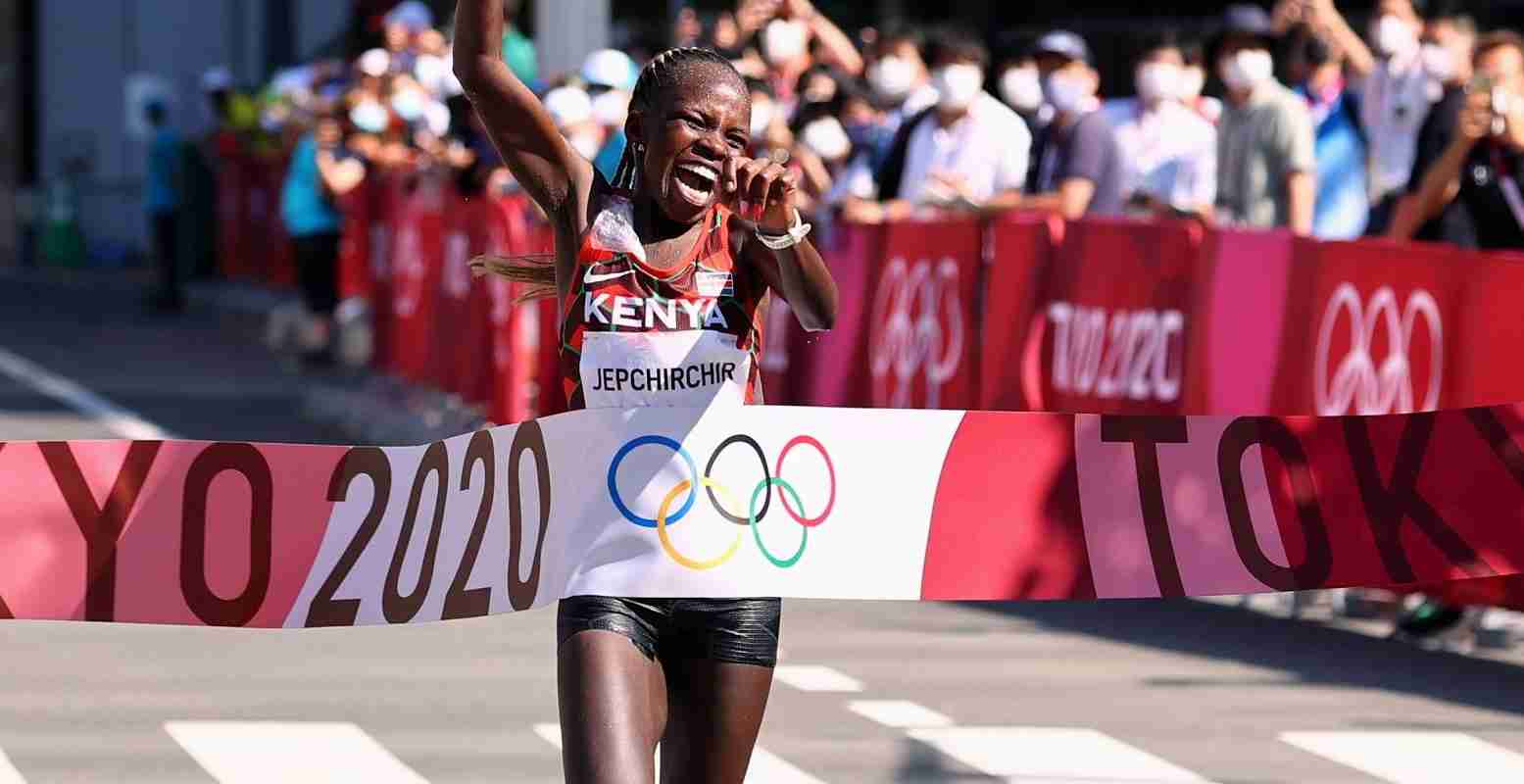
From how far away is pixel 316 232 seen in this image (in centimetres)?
2455

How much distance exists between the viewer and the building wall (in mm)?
48750

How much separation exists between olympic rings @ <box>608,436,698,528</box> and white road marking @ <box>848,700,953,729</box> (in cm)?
368

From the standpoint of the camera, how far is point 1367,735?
9.87 metres

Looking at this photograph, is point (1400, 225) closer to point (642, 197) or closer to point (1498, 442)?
point (1498, 442)

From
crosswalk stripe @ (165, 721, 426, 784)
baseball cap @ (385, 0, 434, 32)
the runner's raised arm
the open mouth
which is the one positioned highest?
baseball cap @ (385, 0, 434, 32)

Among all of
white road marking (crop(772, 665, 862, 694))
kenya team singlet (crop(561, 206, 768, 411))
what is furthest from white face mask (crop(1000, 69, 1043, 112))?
kenya team singlet (crop(561, 206, 768, 411))

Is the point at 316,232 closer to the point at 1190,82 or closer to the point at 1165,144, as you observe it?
the point at 1190,82

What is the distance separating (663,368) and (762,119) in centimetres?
1190

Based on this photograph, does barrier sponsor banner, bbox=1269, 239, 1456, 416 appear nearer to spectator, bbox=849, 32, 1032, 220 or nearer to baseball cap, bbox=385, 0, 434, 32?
spectator, bbox=849, 32, 1032, 220

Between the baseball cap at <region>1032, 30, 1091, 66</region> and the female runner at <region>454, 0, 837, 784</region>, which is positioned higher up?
the baseball cap at <region>1032, 30, 1091, 66</region>

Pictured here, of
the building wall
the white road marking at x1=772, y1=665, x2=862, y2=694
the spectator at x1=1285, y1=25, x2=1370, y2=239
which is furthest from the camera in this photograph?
the building wall

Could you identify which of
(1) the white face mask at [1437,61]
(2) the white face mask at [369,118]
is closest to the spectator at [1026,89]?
(1) the white face mask at [1437,61]

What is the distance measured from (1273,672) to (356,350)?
41.6ft

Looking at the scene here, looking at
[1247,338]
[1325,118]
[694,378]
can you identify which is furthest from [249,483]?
[1325,118]
